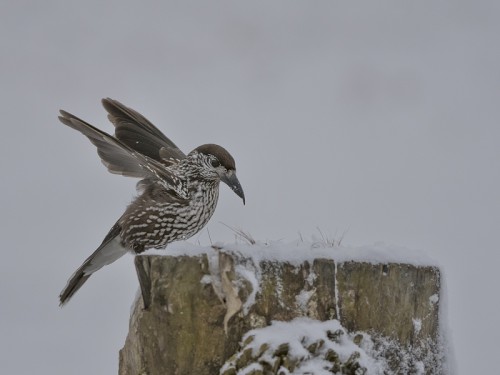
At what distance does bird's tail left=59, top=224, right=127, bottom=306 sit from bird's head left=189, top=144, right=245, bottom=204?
826 millimetres

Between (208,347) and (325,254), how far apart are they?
64 cm

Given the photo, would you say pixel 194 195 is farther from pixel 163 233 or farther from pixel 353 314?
pixel 353 314

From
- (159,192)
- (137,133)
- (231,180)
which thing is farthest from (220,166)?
(137,133)

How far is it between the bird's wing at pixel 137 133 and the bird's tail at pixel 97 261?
635 millimetres

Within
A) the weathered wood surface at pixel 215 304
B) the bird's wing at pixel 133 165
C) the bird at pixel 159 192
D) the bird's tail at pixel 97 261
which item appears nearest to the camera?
the weathered wood surface at pixel 215 304

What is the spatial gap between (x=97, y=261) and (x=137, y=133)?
3.35 ft

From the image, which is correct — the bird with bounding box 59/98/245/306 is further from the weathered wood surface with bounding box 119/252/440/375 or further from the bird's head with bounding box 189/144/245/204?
the weathered wood surface with bounding box 119/252/440/375

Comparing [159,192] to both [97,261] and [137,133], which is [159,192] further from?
[97,261]

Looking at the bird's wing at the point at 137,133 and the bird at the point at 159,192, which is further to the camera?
the bird's wing at the point at 137,133

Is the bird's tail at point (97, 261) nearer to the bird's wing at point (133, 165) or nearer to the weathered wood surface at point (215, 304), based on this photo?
the bird's wing at point (133, 165)

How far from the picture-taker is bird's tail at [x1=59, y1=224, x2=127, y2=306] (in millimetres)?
6117

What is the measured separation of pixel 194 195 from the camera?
5.87 m

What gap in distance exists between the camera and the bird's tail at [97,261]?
612 cm

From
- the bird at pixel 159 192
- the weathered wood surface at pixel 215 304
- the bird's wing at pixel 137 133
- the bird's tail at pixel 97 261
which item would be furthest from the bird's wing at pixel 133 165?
the weathered wood surface at pixel 215 304
